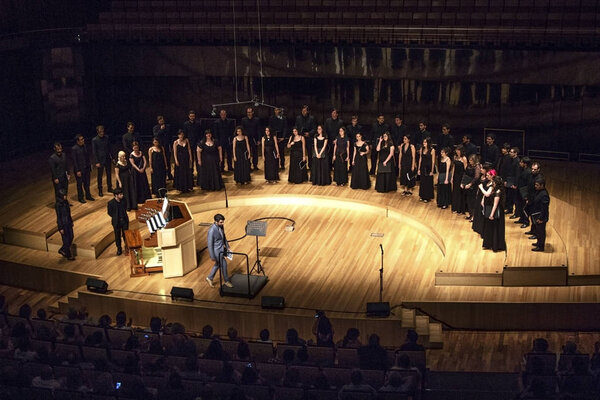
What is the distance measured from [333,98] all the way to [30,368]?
920 cm

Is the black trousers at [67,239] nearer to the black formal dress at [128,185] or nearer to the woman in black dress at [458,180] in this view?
the black formal dress at [128,185]

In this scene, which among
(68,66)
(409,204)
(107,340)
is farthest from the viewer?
(68,66)

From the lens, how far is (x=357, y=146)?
12562mm

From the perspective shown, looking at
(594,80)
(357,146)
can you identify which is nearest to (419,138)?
(357,146)

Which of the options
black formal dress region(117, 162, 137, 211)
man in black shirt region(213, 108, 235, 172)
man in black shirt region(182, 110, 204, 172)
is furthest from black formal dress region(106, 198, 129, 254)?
man in black shirt region(213, 108, 235, 172)

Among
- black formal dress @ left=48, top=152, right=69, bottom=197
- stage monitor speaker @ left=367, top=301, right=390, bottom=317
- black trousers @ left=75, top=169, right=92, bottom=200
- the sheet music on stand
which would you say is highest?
black formal dress @ left=48, top=152, right=69, bottom=197

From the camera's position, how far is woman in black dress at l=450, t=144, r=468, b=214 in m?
11.5

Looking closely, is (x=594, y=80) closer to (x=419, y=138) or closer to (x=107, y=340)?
(x=419, y=138)

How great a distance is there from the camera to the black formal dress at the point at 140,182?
12.0 metres

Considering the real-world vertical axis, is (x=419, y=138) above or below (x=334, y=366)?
above

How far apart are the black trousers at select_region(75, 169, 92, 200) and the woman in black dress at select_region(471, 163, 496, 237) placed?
210 inches

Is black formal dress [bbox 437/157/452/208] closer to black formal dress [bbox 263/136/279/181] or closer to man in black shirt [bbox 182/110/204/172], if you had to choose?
black formal dress [bbox 263/136/279/181]

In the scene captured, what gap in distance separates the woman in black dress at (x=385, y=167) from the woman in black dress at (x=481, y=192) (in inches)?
68.1

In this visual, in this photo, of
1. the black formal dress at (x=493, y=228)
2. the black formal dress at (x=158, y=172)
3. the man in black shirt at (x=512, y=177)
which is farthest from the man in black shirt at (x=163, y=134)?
the black formal dress at (x=493, y=228)
